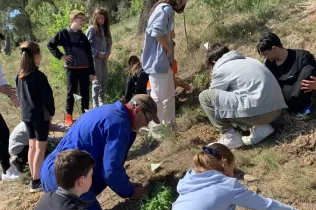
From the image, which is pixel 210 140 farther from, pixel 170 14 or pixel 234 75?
pixel 170 14

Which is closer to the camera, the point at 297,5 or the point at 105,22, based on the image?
the point at 105,22

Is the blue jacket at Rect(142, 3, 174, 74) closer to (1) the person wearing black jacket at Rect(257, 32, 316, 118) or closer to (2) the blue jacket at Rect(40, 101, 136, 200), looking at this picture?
(1) the person wearing black jacket at Rect(257, 32, 316, 118)

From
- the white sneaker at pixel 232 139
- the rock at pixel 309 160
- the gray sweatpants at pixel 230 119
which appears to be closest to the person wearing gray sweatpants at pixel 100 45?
the gray sweatpants at pixel 230 119

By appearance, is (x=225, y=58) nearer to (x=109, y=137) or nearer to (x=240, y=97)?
(x=240, y=97)

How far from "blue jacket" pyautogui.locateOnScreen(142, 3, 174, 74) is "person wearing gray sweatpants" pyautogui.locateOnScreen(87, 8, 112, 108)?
5.10 ft

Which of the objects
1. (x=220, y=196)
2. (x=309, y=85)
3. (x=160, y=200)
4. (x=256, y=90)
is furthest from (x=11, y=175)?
(x=309, y=85)

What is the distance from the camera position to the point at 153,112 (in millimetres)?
3758

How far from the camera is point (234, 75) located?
179 inches

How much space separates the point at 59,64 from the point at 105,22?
9.26 ft

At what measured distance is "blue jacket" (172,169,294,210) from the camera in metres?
2.84

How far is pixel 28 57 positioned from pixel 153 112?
1586mm

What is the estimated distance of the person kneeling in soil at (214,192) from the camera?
9.33ft

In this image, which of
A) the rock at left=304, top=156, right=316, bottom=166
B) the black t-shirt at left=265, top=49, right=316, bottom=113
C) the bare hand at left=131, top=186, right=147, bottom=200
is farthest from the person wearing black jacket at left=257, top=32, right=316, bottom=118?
the bare hand at left=131, top=186, right=147, bottom=200

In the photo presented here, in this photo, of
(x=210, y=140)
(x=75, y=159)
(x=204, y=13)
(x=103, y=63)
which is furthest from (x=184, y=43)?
(x=75, y=159)
